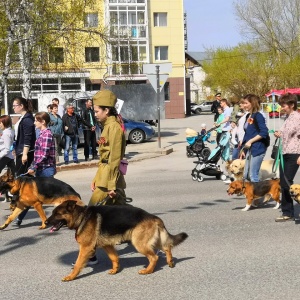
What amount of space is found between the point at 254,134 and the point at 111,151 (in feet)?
13.0

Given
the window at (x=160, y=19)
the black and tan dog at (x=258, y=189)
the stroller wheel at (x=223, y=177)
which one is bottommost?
the stroller wheel at (x=223, y=177)

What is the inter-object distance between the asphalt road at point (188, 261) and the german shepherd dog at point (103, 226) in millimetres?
359

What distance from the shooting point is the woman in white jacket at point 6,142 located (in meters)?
11.0

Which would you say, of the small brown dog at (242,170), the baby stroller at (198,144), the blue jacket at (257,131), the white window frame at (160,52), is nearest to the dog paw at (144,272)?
the blue jacket at (257,131)

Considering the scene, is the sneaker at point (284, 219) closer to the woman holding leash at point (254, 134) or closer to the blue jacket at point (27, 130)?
the woman holding leash at point (254, 134)

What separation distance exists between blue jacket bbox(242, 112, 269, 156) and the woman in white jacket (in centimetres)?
432

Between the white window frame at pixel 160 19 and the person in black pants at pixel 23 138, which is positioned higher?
the white window frame at pixel 160 19

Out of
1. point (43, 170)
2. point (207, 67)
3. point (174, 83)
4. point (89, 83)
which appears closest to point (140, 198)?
point (43, 170)

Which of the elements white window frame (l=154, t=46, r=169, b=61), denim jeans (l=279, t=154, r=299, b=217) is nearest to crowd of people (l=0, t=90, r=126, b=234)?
denim jeans (l=279, t=154, r=299, b=217)

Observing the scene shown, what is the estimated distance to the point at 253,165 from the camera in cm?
1004

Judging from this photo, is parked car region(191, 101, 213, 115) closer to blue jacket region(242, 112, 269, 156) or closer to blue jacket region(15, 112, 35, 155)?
blue jacket region(242, 112, 269, 156)

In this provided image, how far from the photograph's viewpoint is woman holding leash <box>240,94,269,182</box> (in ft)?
31.9

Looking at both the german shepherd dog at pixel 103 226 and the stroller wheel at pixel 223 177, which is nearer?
the german shepherd dog at pixel 103 226

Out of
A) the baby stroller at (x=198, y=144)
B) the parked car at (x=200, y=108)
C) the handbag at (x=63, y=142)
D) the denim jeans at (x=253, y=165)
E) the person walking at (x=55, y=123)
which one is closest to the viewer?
the denim jeans at (x=253, y=165)
